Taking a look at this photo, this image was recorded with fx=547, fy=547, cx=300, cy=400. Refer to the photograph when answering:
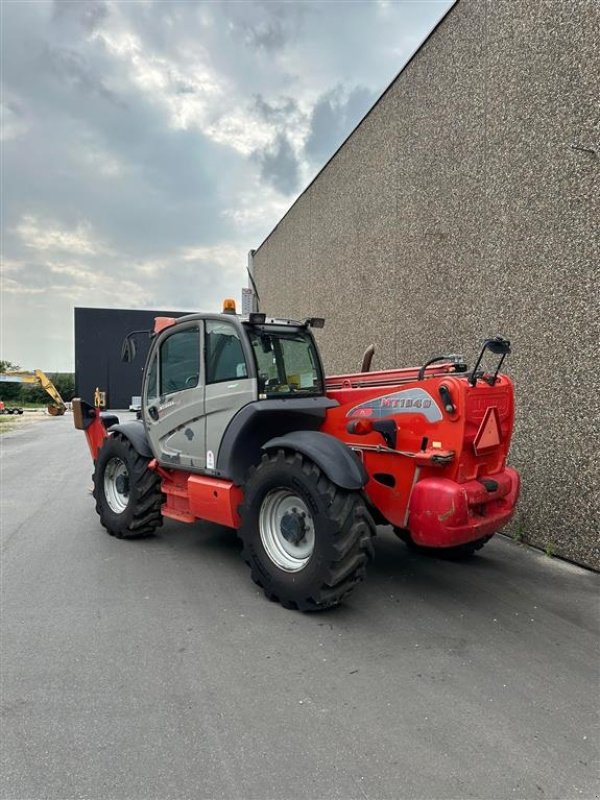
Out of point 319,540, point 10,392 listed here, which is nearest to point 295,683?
point 319,540

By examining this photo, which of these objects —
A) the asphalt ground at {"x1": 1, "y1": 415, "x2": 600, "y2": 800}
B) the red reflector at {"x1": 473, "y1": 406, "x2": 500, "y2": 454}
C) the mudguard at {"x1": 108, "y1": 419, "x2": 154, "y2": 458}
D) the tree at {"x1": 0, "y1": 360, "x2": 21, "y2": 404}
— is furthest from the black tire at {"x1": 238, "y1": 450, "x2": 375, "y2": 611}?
the tree at {"x1": 0, "y1": 360, "x2": 21, "y2": 404}

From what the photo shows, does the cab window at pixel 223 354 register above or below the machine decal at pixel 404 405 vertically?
above

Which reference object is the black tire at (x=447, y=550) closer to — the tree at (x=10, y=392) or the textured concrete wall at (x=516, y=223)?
the textured concrete wall at (x=516, y=223)

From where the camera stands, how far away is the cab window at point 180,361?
5.20m

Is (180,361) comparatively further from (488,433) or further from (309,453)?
(488,433)

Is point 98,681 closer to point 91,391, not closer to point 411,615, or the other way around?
point 411,615

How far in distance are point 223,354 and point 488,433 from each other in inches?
93.0

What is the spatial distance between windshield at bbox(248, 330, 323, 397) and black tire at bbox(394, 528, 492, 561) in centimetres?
157

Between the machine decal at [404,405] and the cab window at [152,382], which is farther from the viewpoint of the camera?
the cab window at [152,382]

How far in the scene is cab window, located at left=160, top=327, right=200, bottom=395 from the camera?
520cm

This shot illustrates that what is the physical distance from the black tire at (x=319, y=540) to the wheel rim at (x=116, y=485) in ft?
8.12

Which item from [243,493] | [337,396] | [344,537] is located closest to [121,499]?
[243,493]

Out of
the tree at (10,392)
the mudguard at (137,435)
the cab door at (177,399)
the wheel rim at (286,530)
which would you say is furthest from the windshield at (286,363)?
the tree at (10,392)

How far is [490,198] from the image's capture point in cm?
624
